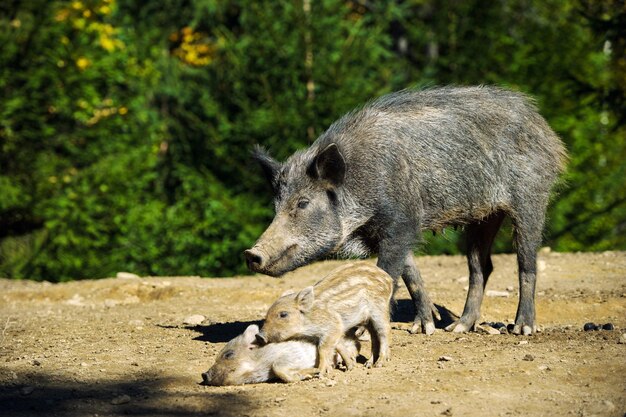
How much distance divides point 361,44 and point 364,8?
20.4 feet

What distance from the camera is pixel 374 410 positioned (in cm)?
575

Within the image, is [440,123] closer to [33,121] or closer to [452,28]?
[33,121]

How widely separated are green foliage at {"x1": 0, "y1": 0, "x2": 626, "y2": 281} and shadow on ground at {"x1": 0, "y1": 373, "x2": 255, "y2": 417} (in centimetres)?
854

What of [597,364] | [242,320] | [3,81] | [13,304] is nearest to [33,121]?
[3,81]

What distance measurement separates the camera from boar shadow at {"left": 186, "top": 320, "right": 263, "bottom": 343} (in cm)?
795

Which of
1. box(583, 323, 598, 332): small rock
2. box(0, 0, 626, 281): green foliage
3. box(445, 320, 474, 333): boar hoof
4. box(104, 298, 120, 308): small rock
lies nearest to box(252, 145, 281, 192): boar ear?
box(445, 320, 474, 333): boar hoof

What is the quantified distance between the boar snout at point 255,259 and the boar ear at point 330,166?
0.84m

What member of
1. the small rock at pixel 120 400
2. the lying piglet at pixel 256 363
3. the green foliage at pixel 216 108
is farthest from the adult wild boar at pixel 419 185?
the green foliage at pixel 216 108

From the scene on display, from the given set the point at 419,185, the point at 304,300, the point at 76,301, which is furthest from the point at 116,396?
the point at 76,301

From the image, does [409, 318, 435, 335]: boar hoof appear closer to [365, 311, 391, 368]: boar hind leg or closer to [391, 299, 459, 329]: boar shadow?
[391, 299, 459, 329]: boar shadow

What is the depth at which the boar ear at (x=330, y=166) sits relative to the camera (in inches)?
306

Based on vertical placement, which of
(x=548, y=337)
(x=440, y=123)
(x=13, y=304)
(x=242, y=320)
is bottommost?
(x=13, y=304)

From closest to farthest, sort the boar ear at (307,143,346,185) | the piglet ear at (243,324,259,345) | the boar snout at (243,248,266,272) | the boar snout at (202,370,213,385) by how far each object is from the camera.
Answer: the boar snout at (202,370,213,385) < the piglet ear at (243,324,259,345) < the boar snout at (243,248,266,272) < the boar ear at (307,143,346,185)

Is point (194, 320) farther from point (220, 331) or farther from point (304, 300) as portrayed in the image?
point (304, 300)
